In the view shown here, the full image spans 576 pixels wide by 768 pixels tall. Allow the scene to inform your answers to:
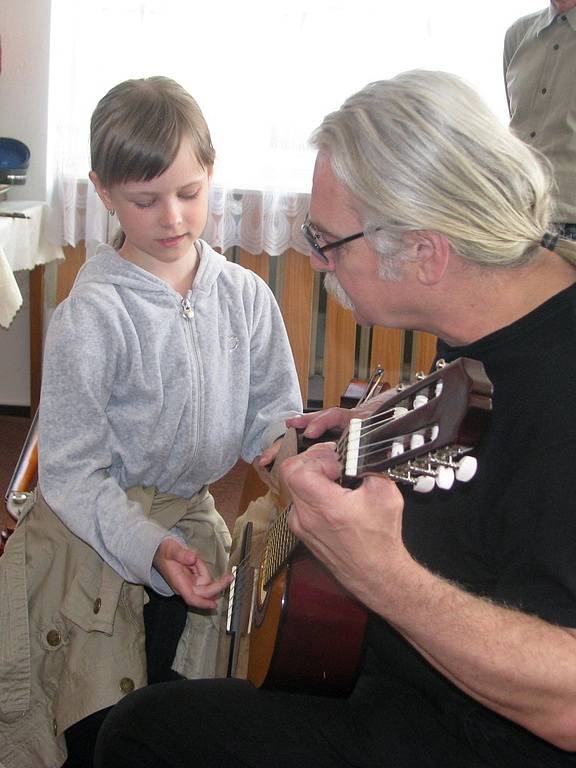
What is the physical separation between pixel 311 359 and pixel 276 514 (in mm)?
2191

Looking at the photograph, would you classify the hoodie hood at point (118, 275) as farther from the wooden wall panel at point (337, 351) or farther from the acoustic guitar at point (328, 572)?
the wooden wall panel at point (337, 351)

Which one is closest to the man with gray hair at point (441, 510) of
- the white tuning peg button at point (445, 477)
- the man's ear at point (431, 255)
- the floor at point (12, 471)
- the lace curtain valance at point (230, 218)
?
the man's ear at point (431, 255)

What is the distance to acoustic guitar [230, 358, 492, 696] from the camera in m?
0.87

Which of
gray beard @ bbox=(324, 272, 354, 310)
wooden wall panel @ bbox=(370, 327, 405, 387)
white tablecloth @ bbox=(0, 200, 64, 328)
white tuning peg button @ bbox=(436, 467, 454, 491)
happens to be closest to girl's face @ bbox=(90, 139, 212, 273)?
gray beard @ bbox=(324, 272, 354, 310)

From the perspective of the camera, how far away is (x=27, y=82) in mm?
3426

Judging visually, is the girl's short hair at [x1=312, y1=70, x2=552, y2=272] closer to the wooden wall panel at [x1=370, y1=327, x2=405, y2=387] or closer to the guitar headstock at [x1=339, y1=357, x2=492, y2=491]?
the guitar headstock at [x1=339, y1=357, x2=492, y2=491]

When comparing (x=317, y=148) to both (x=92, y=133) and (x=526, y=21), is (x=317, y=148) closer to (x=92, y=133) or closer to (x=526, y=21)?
(x=92, y=133)

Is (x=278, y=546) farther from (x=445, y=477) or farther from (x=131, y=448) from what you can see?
(x=445, y=477)

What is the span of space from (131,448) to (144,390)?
0.10m

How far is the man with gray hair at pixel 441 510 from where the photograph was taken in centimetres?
92

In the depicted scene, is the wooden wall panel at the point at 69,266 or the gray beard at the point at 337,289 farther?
the wooden wall panel at the point at 69,266

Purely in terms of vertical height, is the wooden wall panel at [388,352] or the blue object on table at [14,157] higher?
the blue object on table at [14,157]

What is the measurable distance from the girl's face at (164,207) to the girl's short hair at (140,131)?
0.01m

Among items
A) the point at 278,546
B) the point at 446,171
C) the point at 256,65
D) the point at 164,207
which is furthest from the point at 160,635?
the point at 256,65
